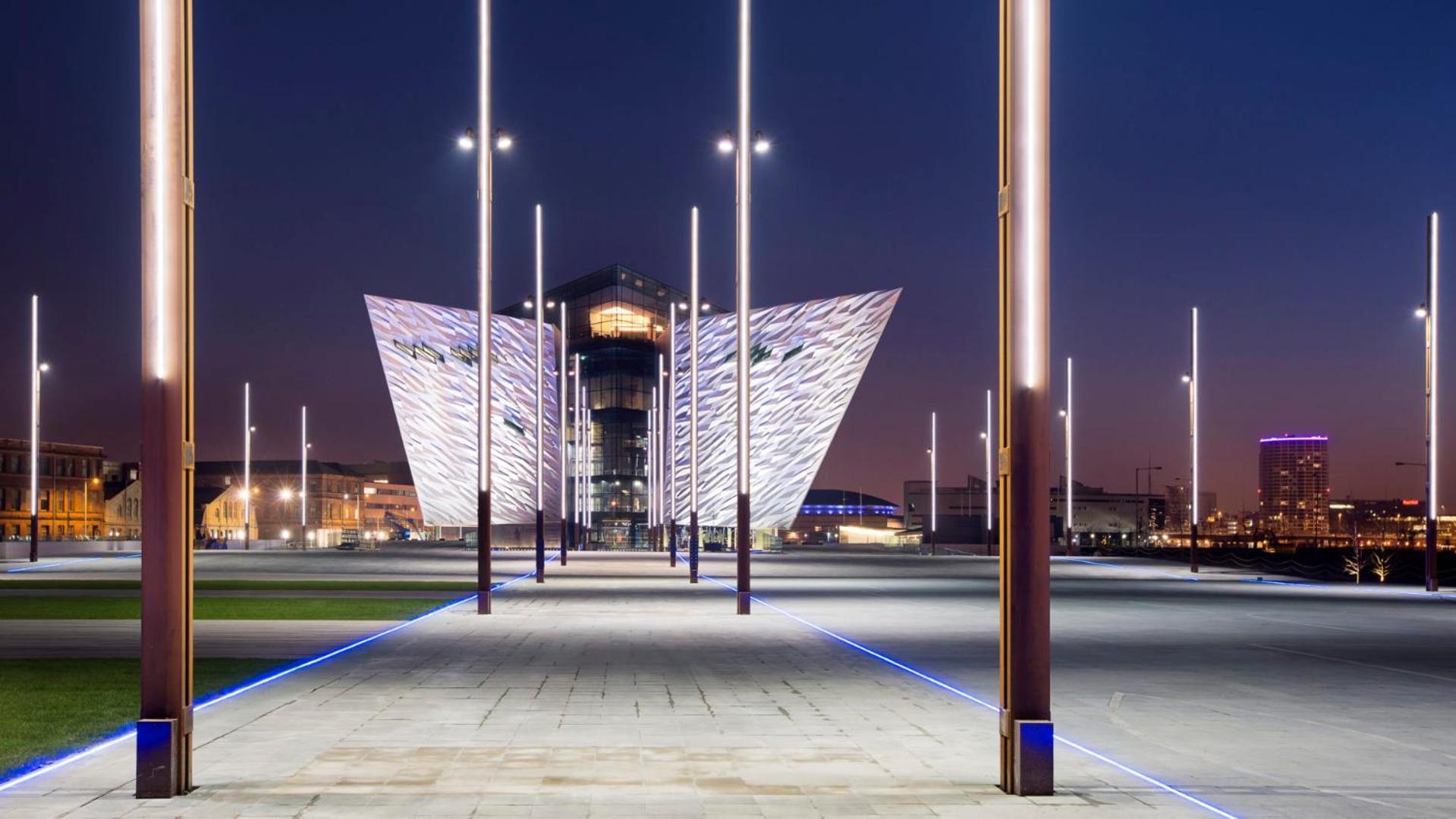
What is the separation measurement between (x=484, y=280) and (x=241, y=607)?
7.64 meters

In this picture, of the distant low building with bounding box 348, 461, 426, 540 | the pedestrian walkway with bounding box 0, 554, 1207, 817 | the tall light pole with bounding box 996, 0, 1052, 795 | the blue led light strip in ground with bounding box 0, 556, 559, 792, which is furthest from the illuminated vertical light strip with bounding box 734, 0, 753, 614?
the distant low building with bounding box 348, 461, 426, 540

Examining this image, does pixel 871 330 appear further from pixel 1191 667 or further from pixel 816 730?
pixel 816 730

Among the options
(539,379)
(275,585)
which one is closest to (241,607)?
(275,585)

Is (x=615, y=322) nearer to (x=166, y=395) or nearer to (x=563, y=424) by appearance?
(x=563, y=424)

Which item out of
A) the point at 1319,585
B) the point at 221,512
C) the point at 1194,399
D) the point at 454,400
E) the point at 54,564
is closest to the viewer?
the point at 1319,585

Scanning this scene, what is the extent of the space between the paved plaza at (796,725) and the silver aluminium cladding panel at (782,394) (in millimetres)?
43680

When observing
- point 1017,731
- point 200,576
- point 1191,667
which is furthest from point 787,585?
point 1017,731

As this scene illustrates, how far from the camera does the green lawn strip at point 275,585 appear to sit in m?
31.6

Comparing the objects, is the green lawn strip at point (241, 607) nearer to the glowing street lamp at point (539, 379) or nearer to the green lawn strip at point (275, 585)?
the green lawn strip at point (275, 585)

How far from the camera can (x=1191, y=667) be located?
15.3 meters

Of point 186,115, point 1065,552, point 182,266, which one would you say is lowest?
point 1065,552

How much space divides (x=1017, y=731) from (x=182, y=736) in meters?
4.80

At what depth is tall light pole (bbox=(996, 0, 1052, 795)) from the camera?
26.2ft

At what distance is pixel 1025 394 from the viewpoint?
8.19 meters
